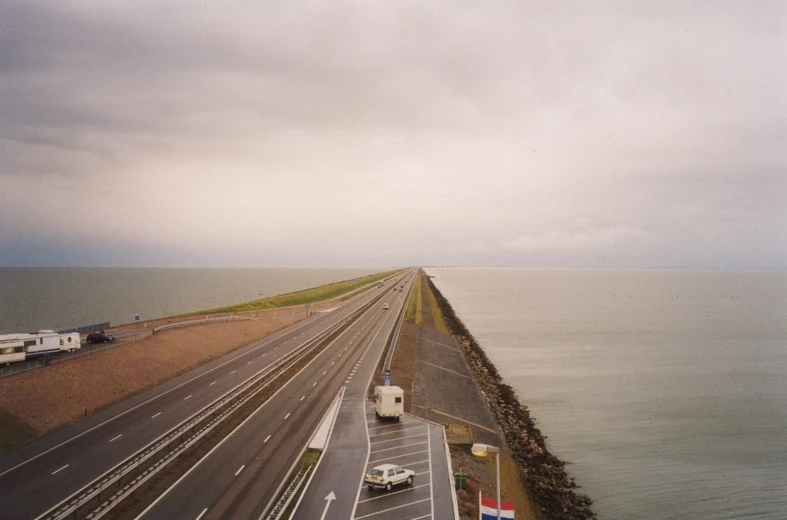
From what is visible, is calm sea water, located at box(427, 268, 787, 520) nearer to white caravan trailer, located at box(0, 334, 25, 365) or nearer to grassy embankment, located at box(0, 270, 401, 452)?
grassy embankment, located at box(0, 270, 401, 452)

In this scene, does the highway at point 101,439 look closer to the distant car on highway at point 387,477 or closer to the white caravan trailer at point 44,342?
the white caravan trailer at point 44,342

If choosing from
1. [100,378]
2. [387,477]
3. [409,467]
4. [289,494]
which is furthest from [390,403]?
[100,378]

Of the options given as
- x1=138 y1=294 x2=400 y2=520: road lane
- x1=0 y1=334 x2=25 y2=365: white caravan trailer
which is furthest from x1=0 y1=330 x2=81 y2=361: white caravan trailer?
x1=138 y1=294 x2=400 y2=520: road lane

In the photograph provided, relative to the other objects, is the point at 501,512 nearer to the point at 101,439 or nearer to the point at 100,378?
the point at 101,439

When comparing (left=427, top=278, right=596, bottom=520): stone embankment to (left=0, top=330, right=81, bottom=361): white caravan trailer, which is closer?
(left=427, top=278, right=596, bottom=520): stone embankment

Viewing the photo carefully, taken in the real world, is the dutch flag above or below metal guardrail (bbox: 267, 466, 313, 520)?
above

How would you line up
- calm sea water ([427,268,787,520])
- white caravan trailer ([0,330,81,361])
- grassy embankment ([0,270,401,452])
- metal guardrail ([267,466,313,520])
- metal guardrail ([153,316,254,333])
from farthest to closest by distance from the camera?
metal guardrail ([153,316,254,333]), white caravan trailer ([0,330,81,361]), calm sea water ([427,268,787,520]), grassy embankment ([0,270,401,452]), metal guardrail ([267,466,313,520])

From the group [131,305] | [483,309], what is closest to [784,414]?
[483,309]

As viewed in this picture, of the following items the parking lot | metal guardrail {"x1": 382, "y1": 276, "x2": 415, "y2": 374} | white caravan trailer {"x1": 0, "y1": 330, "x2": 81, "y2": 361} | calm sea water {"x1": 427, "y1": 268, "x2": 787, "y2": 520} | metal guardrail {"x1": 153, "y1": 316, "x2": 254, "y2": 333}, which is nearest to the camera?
the parking lot

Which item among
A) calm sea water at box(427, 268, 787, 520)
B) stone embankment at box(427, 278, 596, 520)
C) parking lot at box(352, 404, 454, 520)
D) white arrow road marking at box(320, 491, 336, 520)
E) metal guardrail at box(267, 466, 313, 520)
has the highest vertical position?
metal guardrail at box(267, 466, 313, 520)
